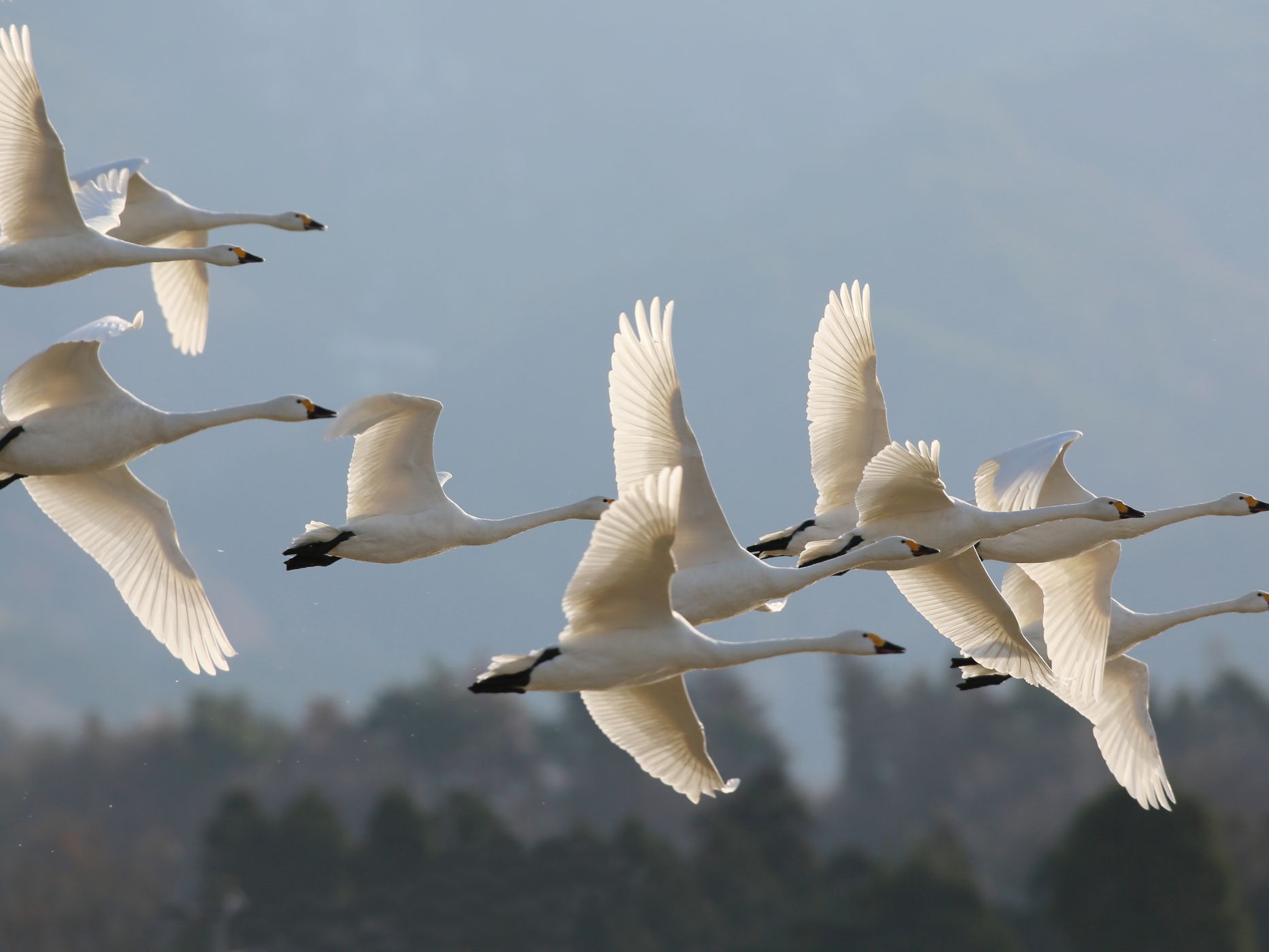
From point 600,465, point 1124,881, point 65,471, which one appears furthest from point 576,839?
point 600,465

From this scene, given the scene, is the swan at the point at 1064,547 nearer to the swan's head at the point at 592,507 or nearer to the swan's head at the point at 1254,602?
the swan's head at the point at 1254,602

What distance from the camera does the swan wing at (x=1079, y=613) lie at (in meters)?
13.5

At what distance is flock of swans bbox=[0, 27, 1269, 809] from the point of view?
9.83 m

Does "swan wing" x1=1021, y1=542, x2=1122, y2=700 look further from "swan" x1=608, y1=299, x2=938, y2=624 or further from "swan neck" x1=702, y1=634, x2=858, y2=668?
"swan neck" x1=702, y1=634, x2=858, y2=668

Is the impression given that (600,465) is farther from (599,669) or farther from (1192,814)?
(599,669)

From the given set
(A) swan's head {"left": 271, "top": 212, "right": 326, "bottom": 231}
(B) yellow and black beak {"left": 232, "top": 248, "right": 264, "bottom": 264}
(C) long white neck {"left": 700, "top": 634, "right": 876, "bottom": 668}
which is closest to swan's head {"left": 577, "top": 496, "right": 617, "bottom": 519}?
(C) long white neck {"left": 700, "top": 634, "right": 876, "bottom": 668}

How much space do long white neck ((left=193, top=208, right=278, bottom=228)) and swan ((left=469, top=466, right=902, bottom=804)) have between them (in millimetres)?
6244

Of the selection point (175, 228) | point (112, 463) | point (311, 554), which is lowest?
point (311, 554)

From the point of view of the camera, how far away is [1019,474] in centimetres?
1255

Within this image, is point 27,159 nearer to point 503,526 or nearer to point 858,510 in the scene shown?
point 503,526

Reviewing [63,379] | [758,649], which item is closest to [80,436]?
[63,379]

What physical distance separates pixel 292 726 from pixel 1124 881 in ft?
65.8

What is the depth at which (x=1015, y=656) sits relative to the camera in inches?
516

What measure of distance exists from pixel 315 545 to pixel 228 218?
15.5ft
